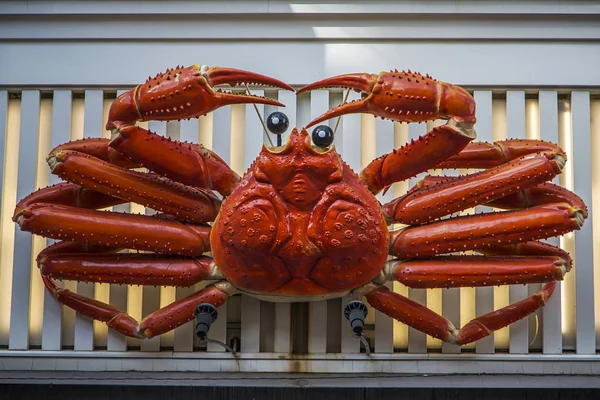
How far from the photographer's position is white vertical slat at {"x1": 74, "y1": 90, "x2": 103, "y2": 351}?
10.3 ft

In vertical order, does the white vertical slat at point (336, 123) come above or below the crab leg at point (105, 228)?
above

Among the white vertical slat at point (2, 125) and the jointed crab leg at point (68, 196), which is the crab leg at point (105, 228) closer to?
the jointed crab leg at point (68, 196)

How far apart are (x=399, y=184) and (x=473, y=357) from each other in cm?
85

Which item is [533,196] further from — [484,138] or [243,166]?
[243,166]

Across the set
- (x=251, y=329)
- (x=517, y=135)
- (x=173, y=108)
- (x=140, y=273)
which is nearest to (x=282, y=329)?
(x=251, y=329)

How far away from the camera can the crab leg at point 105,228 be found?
8.82 ft

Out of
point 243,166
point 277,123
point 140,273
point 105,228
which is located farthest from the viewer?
point 243,166

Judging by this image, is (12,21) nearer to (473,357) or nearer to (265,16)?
(265,16)

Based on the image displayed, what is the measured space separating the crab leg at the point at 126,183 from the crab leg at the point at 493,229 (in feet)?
2.94

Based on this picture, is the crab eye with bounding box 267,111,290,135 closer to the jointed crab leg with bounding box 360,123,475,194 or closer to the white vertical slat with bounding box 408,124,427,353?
the jointed crab leg with bounding box 360,123,475,194

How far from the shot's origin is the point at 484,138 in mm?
3221

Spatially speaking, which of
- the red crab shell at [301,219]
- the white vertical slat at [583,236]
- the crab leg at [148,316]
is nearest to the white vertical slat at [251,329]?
the crab leg at [148,316]

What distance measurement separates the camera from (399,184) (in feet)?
10.6

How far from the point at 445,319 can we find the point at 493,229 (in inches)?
19.0
